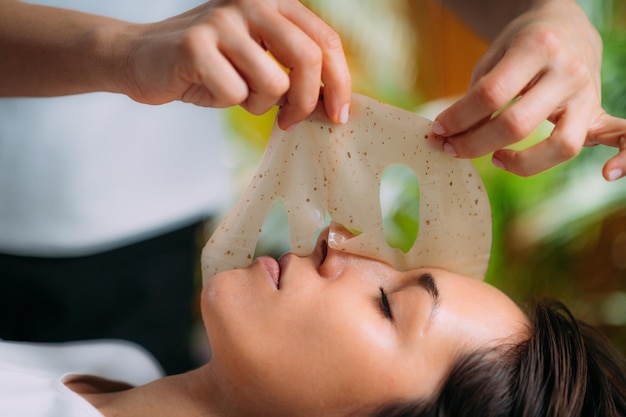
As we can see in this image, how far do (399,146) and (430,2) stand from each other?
1.44m

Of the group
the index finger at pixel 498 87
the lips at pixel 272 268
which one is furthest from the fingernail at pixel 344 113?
the lips at pixel 272 268

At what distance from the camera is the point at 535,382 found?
1.04 metres

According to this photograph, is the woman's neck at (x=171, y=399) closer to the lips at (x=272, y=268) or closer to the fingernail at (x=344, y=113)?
the lips at (x=272, y=268)

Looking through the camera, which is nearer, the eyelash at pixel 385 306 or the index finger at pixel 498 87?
the index finger at pixel 498 87

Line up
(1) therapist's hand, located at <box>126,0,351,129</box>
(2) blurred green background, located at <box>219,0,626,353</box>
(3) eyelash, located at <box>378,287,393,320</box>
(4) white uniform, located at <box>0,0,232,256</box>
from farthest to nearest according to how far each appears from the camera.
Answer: (2) blurred green background, located at <box>219,0,626,353</box>, (4) white uniform, located at <box>0,0,232,256</box>, (3) eyelash, located at <box>378,287,393,320</box>, (1) therapist's hand, located at <box>126,0,351,129</box>

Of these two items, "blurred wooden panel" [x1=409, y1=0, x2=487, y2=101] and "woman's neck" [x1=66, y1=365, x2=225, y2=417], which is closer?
"woman's neck" [x1=66, y1=365, x2=225, y2=417]

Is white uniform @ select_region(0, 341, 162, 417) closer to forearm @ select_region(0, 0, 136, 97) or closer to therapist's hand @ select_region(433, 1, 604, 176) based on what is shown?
forearm @ select_region(0, 0, 136, 97)

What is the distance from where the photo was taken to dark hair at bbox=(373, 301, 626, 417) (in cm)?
100

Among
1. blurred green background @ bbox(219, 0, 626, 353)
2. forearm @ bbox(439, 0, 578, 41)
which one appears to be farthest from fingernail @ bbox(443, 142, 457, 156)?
blurred green background @ bbox(219, 0, 626, 353)

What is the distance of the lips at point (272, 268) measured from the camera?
1.01 m

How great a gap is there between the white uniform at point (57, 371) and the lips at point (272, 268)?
0.34 m

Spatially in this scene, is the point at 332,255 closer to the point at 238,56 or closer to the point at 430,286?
the point at 430,286

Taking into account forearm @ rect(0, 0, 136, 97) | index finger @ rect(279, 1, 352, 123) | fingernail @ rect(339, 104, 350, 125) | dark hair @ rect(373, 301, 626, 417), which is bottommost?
dark hair @ rect(373, 301, 626, 417)

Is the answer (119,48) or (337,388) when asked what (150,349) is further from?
(119,48)
